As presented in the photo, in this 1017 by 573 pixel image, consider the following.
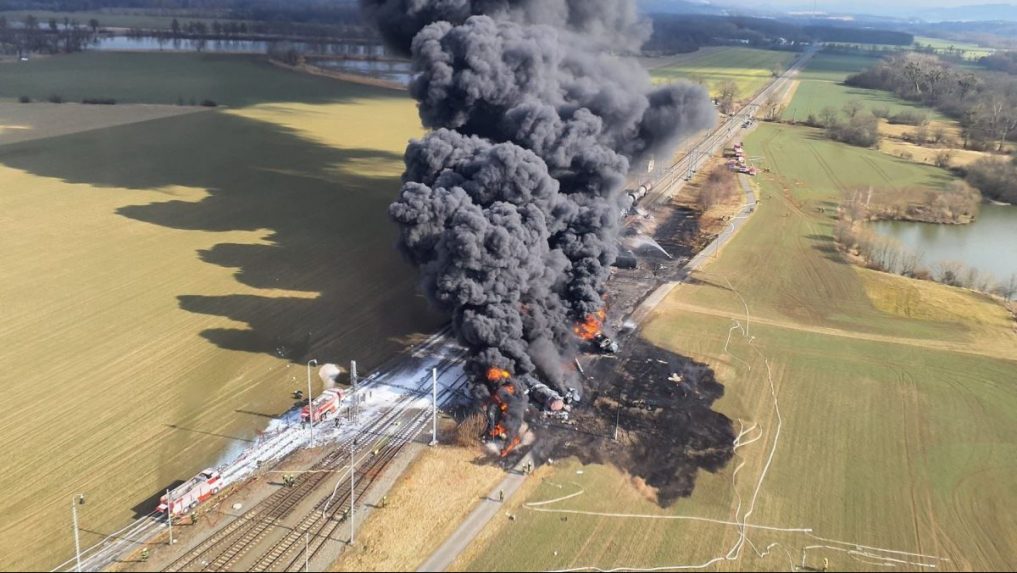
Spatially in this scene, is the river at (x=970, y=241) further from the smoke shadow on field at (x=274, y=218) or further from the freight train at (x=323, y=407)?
the freight train at (x=323, y=407)

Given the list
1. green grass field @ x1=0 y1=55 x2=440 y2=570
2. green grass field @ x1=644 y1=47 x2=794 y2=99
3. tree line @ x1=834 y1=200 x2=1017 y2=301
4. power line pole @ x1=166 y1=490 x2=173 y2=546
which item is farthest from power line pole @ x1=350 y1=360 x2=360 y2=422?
green grass field @ x1=644 y1=47 x2=794 y2=99

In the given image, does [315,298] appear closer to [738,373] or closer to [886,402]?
[738,373]

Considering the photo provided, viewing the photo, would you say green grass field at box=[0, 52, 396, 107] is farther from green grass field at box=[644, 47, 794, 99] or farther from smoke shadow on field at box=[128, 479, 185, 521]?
smoke shadow on field at box=[128, 479, 185, 521]

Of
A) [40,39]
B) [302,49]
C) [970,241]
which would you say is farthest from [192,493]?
[40,39]

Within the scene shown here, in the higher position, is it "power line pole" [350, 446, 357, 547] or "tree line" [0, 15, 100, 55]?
"tree line" [0, 15, 100, 55]

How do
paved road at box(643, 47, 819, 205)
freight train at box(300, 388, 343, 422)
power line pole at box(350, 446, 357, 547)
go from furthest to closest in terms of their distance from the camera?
paved road at box(643, 47, 819, 205) → freight train at box(300, 388, 343, 422) → power line pole at box(350, 446, 357, 547)

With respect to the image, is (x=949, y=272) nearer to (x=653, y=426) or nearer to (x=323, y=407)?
(x=653, y=426)

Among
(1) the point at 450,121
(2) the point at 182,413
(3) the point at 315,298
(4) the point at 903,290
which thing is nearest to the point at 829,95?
(4) the point at 903,290
